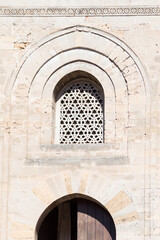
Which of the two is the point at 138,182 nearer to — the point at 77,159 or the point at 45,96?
the point at 77,159

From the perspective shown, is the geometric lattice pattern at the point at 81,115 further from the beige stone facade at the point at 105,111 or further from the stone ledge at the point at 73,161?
the stone ledge at the point at 73,161

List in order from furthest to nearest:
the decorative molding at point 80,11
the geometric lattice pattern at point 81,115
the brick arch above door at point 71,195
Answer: the geometric lattice pattern at point 81,115 < the decorative molding at point 80,11 < the brick arch above door at point 71,195

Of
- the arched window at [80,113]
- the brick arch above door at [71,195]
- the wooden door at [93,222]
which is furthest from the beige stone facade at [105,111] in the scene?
the wooden door at [93,222]

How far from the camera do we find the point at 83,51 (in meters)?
14.1

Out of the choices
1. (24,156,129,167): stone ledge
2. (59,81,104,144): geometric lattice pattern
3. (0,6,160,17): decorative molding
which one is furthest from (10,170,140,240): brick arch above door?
(0,6,160,17): decorative molding

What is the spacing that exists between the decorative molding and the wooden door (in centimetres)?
310

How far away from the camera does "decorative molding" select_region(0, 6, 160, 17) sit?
1398cm

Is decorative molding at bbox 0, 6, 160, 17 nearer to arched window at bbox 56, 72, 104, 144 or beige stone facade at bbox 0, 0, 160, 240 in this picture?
beige stone facade at bbox 0, 0, 160, 240

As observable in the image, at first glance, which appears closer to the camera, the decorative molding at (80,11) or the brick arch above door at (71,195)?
the brick arch above door at (71,195)

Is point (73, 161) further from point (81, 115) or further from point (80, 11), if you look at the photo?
point (80, 11)

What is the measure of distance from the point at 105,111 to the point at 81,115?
58 centimetres

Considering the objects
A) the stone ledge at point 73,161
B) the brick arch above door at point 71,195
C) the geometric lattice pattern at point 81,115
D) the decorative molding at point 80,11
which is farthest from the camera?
the geometric lattice pattern at point 81,115

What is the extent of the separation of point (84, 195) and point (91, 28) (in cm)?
277

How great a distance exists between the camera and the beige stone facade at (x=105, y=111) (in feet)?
44.2
